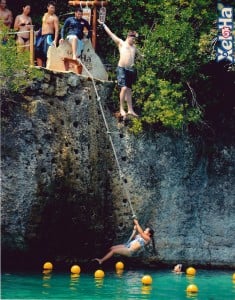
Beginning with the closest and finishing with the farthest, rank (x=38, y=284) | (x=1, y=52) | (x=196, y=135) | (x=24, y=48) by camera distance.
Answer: (x=38, y=284), (x=1, y=52), (x=24, y=48), (x=196, y=135)

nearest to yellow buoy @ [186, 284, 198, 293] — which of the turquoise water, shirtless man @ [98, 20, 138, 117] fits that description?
the turquoise water

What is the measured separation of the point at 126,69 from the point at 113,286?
432 centimetres

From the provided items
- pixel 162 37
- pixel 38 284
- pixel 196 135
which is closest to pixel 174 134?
pixel 196 135

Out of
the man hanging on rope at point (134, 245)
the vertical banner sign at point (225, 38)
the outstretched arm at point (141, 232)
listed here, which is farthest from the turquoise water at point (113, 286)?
the vertical banner sign at point (225, 38)

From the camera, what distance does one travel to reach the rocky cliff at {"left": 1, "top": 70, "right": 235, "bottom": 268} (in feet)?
50.7

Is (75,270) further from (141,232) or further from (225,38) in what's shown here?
(225,38)

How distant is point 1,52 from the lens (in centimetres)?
1546

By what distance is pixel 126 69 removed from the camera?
16953 mm

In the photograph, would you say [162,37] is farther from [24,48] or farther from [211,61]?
[24,48]

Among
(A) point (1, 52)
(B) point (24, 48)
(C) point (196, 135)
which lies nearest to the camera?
(A) point (1, 52)

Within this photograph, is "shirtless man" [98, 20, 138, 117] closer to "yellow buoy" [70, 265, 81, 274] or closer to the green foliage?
the green foliage

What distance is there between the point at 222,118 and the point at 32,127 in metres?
4.49

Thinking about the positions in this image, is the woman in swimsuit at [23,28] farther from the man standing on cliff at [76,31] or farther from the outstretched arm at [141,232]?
the outstretched arm at [141,232]

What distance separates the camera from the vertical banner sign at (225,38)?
696 inches
